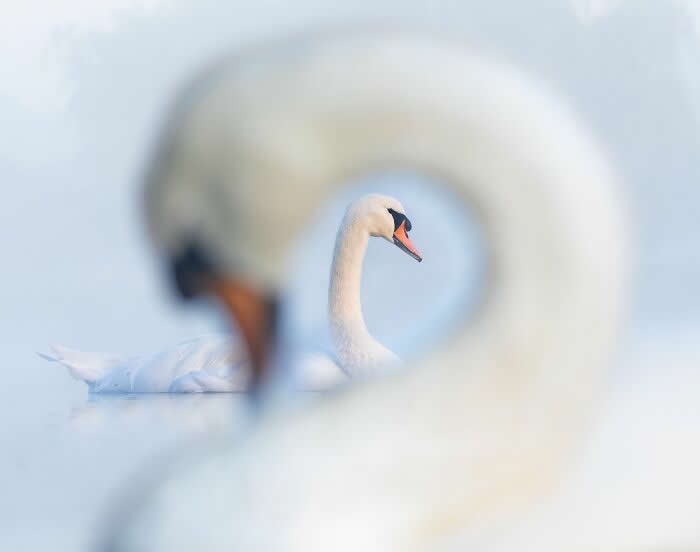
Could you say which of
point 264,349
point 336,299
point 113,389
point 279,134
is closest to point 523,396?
point 264,349

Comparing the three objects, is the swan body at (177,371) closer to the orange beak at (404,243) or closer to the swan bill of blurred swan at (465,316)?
the orange beak at (404,243)

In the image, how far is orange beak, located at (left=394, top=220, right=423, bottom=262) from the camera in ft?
23.0

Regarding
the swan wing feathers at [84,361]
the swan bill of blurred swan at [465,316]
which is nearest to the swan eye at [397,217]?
the swan wing feathers at [84,361]

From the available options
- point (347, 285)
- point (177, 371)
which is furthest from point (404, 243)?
point (177, 371)

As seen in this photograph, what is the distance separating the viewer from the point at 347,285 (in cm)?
673

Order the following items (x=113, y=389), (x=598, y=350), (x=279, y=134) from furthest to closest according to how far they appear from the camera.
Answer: (x=113, y=389)
(x=598, y=350)
(x=279, y=134)

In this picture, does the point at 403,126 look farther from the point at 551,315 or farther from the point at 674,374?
the point at 674,374

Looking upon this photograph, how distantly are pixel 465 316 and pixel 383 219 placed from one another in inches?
197

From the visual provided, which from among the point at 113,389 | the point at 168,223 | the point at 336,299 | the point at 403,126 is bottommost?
the point at 168,223

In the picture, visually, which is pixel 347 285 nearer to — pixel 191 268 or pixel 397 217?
pixel 397 217

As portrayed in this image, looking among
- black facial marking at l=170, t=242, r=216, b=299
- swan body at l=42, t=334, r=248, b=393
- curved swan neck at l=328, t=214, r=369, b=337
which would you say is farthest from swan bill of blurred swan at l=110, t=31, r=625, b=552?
swan body at l=42, t=334, r=248, b=393

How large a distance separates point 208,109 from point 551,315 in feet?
1.80

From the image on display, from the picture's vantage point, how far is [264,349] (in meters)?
1.90

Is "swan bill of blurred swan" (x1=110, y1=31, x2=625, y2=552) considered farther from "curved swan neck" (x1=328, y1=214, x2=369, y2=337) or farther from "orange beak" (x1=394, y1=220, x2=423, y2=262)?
"orange beak" (x1=394, y1=220, x2=423, y2=262)
